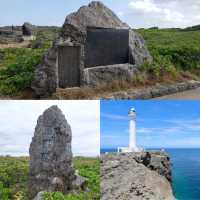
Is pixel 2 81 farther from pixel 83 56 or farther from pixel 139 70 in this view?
pixel 139 70

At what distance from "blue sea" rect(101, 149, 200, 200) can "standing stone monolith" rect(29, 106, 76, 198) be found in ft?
5.38

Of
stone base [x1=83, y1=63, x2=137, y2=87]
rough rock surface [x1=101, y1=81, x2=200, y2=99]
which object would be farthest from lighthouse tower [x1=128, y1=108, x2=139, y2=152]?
stone base [x1=83, y1=63, x2=137, y2=87]

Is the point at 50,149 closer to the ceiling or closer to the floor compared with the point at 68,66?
closer to the floor

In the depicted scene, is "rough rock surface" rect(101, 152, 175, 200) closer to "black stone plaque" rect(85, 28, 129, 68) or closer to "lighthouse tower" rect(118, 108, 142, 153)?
"lighthouse tower" rect(118, 108, 142, 153)

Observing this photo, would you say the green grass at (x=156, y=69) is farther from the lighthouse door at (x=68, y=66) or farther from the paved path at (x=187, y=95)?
the lighthouse door at (x=68, y=66)

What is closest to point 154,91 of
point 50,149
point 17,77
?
point 17,77

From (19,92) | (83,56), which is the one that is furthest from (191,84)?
(19,92)

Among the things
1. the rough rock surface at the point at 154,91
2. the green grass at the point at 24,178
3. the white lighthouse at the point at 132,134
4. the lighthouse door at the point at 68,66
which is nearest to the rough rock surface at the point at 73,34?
the lighthouse door at the point at 68,66

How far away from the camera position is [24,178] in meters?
7.69

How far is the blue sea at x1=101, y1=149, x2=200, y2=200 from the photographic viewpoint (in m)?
6.68

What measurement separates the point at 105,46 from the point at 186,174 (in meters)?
5.40

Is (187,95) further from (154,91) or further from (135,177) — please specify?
(135,177)

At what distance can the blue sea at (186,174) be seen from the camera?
6.68 m

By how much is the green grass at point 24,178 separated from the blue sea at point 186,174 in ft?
3.58
